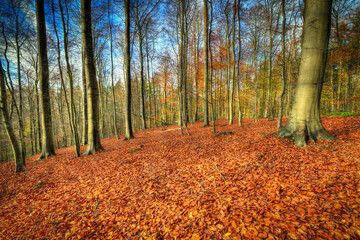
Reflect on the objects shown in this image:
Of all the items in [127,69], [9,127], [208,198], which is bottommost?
[208,198]

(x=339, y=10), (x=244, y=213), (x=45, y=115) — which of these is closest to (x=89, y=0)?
(x=45, y=115)

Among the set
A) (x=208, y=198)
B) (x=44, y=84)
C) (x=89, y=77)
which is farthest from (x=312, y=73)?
(x=44, y=84)

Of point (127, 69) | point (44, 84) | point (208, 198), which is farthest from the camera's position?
point (127, 69)

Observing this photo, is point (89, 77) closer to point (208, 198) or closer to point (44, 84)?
point (44, 84)

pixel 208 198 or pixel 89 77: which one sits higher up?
pixel 89 77

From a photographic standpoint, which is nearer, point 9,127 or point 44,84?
point 9,127

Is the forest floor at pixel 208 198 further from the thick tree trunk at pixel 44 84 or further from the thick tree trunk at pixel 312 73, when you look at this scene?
the thick tree trunk at pixel 44 84

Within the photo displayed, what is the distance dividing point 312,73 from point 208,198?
5115 millimetres

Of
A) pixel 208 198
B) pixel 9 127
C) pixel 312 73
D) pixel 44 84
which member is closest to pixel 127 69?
pixel 44 84

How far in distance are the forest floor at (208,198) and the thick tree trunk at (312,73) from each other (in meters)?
0.56

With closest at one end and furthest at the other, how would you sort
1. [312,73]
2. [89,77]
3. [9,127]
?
1. [312,73]
2. [9,127]
3. [89,77]

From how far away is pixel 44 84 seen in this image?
7.90 m

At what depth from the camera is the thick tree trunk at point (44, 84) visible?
762 centimetres

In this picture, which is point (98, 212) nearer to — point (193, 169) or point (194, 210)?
point (194, 210)
